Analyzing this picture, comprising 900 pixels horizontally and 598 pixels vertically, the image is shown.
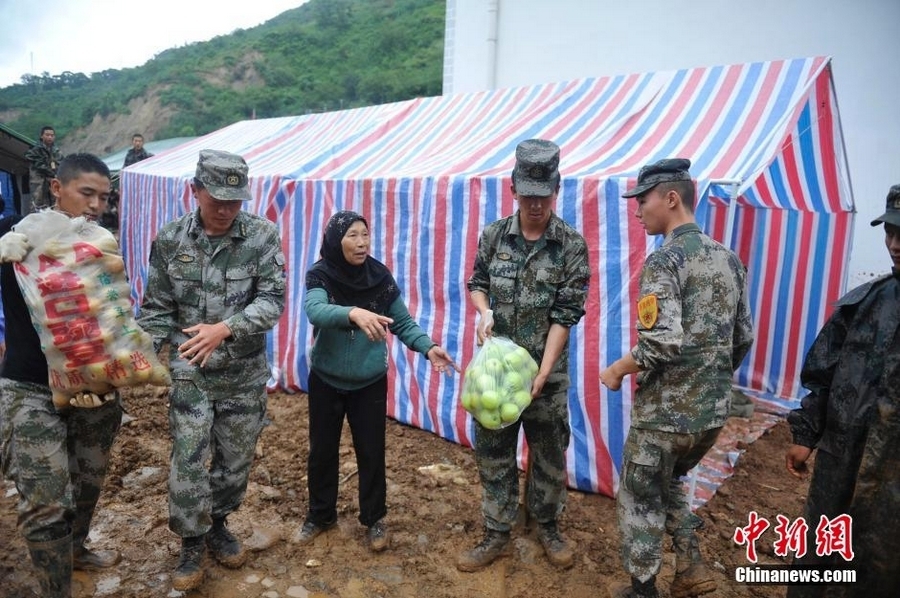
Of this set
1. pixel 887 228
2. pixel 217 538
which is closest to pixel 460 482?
pixel 217 538

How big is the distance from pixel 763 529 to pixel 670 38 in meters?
7.16

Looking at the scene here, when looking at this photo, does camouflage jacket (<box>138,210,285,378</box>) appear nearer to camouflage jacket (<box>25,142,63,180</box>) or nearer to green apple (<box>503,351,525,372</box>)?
green apple (<box>503,351,525,372</box>)

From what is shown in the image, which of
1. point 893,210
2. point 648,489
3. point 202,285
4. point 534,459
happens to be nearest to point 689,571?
point 648,489

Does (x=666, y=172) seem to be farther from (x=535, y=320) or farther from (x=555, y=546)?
(x=555, y=546)

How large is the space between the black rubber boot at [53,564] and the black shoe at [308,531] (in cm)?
111

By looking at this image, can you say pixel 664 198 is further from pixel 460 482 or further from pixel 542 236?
pixel 460 482

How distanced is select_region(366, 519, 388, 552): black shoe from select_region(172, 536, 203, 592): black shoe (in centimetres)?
86

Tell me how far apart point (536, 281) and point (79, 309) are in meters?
1.99

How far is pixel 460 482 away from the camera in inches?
161

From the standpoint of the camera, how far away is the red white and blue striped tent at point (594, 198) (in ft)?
12.6

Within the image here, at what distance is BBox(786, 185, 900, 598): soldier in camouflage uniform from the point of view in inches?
→ 84.6

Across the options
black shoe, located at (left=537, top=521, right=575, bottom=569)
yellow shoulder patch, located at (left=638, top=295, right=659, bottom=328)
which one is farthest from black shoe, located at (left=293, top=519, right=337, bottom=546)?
yellow shoulder patch, located at (left=638, top=295, right=659, bottom=328)

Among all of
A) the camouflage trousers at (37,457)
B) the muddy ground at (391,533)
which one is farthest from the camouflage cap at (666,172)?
the camouflage trousers at (37,457)

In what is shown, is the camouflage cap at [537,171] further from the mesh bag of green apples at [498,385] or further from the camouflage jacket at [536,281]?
the mesh bag of green apples at [498,385]
